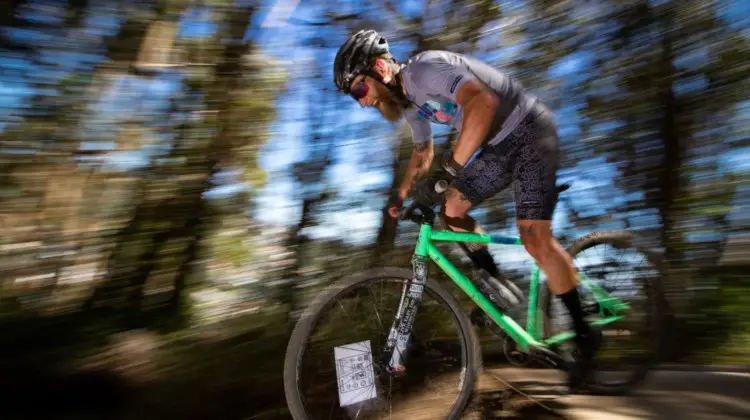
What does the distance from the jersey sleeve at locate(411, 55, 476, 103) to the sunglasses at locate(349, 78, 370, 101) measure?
259mm

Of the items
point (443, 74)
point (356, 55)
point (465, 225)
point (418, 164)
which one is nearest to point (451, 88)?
point (443, 74)

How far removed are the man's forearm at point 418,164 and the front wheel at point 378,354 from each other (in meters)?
0.53

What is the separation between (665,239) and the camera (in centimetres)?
283

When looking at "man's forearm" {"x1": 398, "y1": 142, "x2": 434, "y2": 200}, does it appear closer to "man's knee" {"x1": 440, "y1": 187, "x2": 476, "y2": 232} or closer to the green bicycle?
"man's knee" {"x1": 440, "y1": 187, "x2": 476, "y2": 232}

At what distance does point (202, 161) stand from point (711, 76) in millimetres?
3250

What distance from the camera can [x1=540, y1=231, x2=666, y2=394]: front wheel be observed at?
2.10m

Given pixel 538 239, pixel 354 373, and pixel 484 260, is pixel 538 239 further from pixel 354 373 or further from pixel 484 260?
pixel 354 373

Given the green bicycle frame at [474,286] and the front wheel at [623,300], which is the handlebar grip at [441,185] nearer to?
the green bicycle frame at [474,286]

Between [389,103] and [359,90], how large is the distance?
153 millimetres

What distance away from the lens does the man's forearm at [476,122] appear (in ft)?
5.50

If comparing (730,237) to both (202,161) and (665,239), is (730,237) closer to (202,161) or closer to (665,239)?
Answer: (665,239)

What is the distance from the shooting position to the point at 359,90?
6.38 feet

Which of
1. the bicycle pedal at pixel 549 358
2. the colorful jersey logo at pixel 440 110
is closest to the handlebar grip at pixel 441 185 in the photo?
the colorful jersey logo at pixel 440 110

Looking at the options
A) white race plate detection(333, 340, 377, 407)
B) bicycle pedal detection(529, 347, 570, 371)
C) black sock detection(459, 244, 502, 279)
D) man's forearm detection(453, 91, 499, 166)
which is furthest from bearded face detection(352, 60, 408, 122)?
bicycle pedal detection(529, 347, 570, 371)
